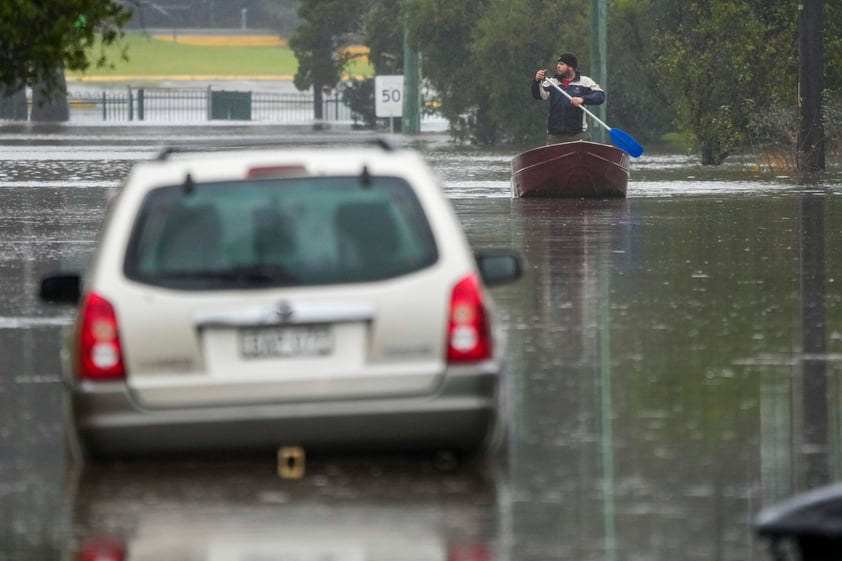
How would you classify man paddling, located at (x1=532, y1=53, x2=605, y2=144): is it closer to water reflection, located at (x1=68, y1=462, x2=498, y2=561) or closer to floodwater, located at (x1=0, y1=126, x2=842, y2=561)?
floodwater, located at (x1=0, y1=126, x2=842, y2=561)

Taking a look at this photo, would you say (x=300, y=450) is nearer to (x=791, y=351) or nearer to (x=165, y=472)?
(x=165, y=472)

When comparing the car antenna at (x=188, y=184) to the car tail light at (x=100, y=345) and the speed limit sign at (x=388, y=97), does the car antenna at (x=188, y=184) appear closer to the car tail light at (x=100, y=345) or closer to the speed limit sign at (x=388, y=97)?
the car tail light at (x=100, y=345)

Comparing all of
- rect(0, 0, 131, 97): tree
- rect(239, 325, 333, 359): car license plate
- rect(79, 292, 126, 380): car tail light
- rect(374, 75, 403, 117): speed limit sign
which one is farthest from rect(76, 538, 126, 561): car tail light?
rect(374, 75, 403, 117): speed limit sign

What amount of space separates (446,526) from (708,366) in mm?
4603

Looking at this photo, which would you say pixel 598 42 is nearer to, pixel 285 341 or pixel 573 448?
pixel 573 448

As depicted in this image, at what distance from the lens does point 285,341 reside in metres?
9.05

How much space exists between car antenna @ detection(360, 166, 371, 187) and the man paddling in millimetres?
19715

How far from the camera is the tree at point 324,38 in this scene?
69625 millimetres

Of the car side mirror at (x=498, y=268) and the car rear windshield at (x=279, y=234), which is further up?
the car rear windshield at (x=279, y=234)

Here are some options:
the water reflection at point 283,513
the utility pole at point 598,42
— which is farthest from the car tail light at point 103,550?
the utility pole at point 598,42

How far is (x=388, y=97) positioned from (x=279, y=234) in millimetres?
48268

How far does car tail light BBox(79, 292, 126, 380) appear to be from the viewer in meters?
8.98

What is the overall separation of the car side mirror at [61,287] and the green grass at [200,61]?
367 feet

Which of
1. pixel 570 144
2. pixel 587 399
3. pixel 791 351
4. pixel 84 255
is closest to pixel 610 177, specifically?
pixel 570 144
